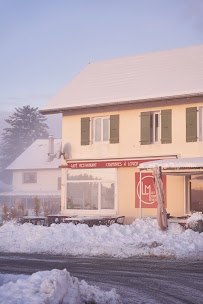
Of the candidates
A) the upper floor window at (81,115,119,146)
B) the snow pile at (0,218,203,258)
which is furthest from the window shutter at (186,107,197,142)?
the snow pile at (0,218,203,258)

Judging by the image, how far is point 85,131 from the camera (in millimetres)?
26156

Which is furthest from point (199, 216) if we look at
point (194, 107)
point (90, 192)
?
point (90, 192)

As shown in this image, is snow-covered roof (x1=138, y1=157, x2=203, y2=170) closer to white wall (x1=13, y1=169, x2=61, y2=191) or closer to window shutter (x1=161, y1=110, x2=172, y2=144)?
window shutter (x1=161, y1=110, x2=172, y2=144)

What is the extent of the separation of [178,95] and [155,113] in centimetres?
193

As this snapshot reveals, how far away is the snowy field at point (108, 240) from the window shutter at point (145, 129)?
176 inches

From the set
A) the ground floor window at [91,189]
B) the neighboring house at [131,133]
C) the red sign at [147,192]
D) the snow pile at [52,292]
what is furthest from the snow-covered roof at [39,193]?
the snow pile at [52,292]

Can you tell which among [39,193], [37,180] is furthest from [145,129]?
[37,180]

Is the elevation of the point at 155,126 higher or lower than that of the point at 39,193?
higher

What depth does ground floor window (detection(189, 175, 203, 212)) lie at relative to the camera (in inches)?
934

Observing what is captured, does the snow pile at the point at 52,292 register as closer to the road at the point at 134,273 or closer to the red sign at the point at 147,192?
the road at the point at 134,273

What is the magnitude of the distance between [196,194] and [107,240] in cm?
722

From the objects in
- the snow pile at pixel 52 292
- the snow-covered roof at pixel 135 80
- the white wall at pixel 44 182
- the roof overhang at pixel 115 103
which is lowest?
the snow pile at pixel 52 292

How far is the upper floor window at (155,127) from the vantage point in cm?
2395

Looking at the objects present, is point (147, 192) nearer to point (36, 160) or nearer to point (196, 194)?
point (196, 194)
